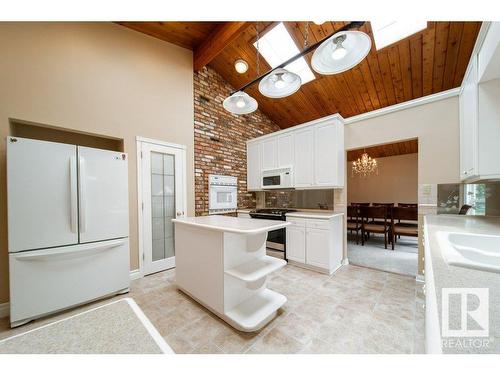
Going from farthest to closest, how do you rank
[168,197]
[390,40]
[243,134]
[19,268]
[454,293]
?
[243,134] < [168,197] < [390,40] < [19,268] < [454,293]

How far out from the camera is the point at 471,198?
2.31 meters

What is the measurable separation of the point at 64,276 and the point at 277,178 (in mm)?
3289

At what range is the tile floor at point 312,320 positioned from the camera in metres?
1.51

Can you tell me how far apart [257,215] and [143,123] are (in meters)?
2.45

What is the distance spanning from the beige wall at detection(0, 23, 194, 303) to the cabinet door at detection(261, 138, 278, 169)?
1.52 meters

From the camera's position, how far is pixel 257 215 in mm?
3646

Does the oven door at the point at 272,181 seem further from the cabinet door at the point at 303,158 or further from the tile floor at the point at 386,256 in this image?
the tile floor at the point at 386,256

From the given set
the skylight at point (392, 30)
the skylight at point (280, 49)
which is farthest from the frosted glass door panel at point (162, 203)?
the skylight at point (392, 30)

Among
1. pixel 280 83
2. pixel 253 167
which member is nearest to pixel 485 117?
pixel 280 83

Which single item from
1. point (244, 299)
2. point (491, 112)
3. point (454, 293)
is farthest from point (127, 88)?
point (491, 112)

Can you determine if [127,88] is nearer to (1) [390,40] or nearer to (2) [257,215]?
(2) [257,215]

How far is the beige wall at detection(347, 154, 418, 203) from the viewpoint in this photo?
6.41 m

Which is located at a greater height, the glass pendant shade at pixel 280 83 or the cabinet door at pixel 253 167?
the glass pendant shade at pixel 280 83

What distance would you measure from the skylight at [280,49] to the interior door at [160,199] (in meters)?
2.27
